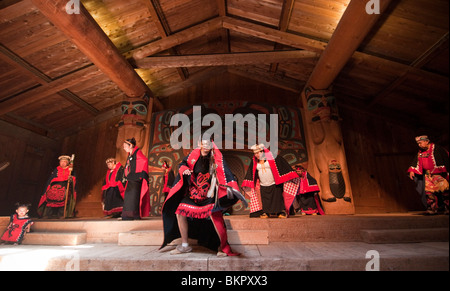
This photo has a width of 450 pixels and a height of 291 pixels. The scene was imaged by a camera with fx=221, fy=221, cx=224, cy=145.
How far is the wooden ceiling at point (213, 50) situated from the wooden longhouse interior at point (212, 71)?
1.0 inches

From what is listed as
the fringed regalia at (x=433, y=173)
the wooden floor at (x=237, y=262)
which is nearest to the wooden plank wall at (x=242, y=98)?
the fringed regalia at (x=433, y=173)

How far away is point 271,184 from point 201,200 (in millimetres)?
1872

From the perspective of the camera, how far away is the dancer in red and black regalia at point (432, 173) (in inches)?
133

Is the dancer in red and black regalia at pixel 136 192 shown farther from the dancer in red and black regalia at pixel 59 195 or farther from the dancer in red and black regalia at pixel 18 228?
the dancer in red and black regalia at pixel 59 195

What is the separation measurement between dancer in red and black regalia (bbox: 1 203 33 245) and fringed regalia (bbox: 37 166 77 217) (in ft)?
4.60

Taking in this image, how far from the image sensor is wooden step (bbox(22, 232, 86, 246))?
2.79 meters

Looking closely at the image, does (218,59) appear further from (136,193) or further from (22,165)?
(22,165)

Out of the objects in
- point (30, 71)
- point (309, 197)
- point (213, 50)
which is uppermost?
point (213, 50)

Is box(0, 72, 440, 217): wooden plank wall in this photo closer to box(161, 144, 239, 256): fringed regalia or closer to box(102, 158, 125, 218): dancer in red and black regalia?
box(102, 158, 125, 218): dancer in red and black regalia

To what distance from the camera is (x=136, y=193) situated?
3547 millimetres

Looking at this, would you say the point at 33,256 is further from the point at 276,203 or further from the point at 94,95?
the point at 94,95

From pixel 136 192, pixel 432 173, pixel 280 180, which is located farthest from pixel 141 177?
pixel 432 173

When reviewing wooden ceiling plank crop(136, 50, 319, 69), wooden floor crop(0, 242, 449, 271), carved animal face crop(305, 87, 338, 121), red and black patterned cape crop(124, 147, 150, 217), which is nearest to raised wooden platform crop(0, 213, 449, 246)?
red and black patterned cape crop(124, 147, 150, 217)

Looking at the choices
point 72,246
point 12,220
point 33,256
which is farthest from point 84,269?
point 12,220
